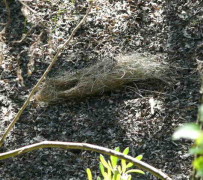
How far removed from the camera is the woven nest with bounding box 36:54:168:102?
13.1 ft

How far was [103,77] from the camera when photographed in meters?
4.02

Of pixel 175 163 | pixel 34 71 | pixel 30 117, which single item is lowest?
pixel 175 163

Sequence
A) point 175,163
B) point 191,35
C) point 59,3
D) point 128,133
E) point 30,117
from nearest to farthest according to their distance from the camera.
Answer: point 175,163 → point 128,133 → point 30,117 → point 191,35 → point 59,3

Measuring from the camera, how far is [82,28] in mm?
4645

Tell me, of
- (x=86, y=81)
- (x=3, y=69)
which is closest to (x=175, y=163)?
(x=86, y=81)

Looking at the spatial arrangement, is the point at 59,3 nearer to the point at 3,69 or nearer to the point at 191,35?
the point at 3,69

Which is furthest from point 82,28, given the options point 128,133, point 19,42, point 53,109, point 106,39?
point 128,133

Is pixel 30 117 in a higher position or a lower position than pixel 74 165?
higher

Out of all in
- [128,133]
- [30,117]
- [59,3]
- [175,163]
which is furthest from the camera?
[59,3]

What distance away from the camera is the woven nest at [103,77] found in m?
3.99

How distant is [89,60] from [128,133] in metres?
0.96

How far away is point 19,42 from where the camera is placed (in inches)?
184

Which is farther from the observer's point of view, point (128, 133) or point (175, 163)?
point (128, 133)

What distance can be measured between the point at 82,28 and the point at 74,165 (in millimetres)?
1621
